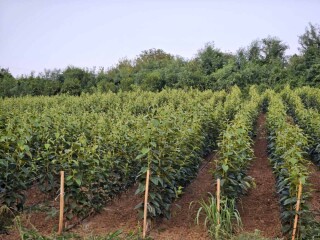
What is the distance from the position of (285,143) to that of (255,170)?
3250mm

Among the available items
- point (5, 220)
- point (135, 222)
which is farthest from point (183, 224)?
point (5, 220)

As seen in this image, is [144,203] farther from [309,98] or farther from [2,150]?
[309,98]

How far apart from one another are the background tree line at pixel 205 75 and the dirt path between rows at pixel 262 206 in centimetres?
1967

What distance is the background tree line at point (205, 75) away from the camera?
3098 cm

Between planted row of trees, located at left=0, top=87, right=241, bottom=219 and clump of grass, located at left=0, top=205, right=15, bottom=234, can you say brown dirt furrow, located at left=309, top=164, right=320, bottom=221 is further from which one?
clump of grass, located at left=0, top=205, right=15, bottom=234

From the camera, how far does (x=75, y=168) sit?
19.7 feet

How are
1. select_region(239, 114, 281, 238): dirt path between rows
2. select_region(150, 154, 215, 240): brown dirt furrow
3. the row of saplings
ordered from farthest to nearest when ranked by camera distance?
select_region(239, 114, 281, 238): dirt path between rows, select_region(150, 154, 215, 240): brown dirt furrow, the row of saplings

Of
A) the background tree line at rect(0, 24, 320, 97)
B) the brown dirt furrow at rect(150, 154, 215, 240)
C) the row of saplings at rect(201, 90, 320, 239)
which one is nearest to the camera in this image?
the row of saplings at rect(201, 90, 320, 239)

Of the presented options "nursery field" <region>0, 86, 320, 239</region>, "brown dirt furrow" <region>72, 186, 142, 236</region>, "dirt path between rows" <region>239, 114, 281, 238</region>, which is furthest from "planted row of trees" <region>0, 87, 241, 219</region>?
"dirt path between rows" <region>239, 114, 281, 238</region>

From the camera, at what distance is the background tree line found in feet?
102

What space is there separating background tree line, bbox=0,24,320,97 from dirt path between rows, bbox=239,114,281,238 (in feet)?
64.5

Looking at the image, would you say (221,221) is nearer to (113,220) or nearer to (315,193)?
(113,220)

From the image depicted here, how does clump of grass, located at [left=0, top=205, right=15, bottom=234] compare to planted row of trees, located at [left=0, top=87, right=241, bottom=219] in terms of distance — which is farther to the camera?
planted row of trees, located at [left=0, top=87, right=241, bottom=219]

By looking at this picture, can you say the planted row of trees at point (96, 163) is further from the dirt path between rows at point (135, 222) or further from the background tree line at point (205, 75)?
the background tree line at point (205, 75)
